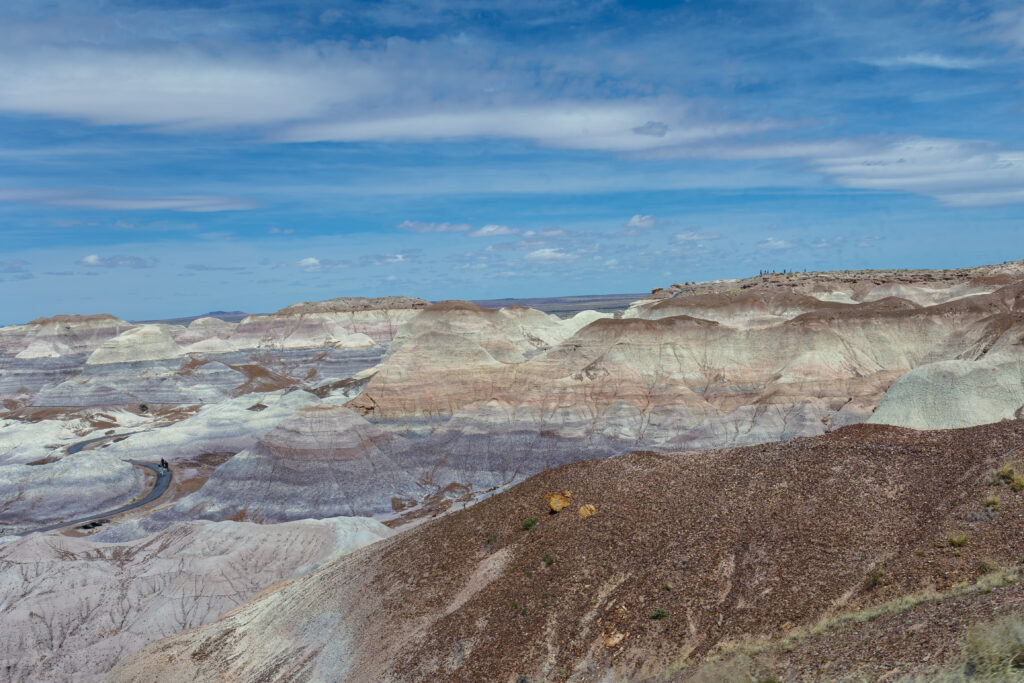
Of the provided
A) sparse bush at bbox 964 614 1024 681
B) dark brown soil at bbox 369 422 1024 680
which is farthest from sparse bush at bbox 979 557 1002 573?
sparse bush at bbox 964 614 1024 681

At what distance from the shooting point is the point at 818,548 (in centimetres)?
1694

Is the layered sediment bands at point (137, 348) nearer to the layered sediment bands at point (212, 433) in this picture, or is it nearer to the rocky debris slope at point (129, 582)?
the layered sediment bands at point (212, 433)

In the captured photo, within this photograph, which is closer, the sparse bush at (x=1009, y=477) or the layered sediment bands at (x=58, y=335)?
the sparse bush at (x=1009, y=477)

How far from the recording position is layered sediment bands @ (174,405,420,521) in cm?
5444

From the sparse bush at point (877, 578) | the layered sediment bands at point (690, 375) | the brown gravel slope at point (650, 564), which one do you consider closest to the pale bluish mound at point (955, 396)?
the layered sediment bands at point (690, 375)

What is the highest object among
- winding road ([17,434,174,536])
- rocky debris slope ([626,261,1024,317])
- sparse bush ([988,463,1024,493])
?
rocky debris slope ([626,261,1024,317])

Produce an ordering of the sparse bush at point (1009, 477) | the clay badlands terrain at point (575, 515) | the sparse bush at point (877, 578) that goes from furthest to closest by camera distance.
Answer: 1. the sparse bush at point (1009, 477)
2. the clay badlands terrain at point (575, 515)
3. the sparse bush at point (877, 578)

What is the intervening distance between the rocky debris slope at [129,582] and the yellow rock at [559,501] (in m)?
21.9

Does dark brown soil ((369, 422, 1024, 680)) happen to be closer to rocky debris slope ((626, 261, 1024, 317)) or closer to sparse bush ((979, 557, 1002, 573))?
sparse bush ((979, 557, 1002, 573))

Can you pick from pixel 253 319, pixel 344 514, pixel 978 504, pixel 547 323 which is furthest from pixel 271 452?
pixel 253 319

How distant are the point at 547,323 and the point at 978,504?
387 feet

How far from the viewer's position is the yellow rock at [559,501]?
856 inches

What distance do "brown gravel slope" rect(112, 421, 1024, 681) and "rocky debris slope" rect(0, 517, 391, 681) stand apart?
33.3 ft

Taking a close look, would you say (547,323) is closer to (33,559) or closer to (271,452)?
(271,452)
